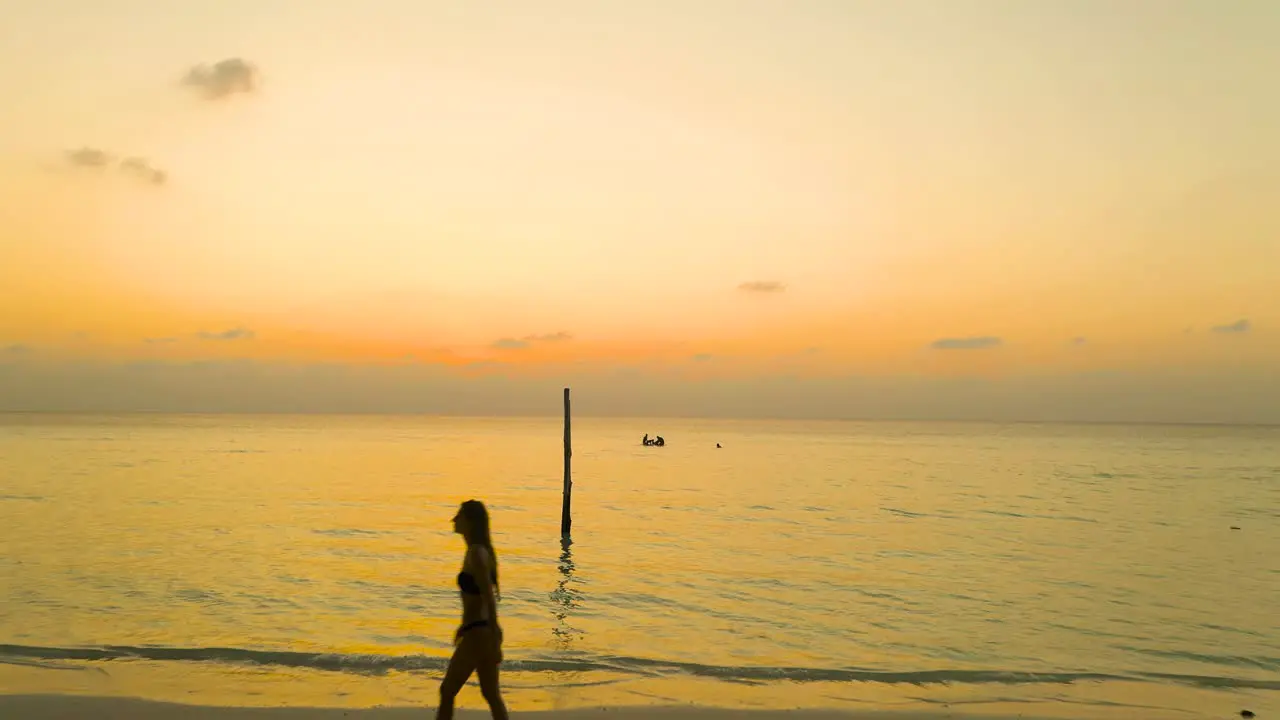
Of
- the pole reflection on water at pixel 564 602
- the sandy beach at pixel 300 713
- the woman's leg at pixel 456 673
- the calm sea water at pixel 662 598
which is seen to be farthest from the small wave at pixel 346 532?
the woman's leg at pixel 456 673

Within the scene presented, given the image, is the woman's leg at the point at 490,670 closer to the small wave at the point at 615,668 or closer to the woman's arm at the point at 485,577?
the woman's arm at the point at 485,577

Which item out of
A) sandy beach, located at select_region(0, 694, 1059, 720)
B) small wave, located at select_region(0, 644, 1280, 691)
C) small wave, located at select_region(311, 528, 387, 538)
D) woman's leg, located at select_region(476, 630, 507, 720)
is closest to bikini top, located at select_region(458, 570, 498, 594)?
woman's leg, located at select_region(476, 630, 507, 720)

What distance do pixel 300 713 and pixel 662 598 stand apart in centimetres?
1010

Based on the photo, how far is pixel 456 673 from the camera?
7531 mm

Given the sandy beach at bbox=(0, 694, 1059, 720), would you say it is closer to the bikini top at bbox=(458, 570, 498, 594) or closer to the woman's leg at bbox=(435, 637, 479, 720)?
the woman's leg at bbox=(435, 637, 479, 720)

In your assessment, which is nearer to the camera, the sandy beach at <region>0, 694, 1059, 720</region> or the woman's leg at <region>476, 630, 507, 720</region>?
the woman's leg at <region>476, 630, 507, 720</region>

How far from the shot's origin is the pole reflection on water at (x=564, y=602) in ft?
49.7

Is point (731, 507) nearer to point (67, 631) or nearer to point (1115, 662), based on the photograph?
point (1115, 662)

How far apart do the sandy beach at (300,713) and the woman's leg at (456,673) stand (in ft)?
7.80

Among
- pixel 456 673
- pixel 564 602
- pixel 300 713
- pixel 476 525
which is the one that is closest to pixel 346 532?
pixel 564 602

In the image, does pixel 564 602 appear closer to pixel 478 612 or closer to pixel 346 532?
pixel 478 612

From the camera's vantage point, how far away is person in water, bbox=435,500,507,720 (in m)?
7.36

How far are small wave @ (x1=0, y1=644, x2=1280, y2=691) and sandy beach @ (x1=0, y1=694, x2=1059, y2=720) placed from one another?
217cm

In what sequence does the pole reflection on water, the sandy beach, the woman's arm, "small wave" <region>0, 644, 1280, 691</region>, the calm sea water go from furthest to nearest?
the pole reflection on water → "small wave" <region>0, 644, 1280, 691</region> → the calm sea water → the sandy beach → the woman's arm
